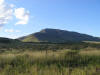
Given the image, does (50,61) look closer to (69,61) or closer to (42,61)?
(42,61)

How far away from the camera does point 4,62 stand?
9.46 meters

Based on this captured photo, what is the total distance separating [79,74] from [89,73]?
2.04 feet

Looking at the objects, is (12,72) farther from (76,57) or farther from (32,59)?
(76,57)

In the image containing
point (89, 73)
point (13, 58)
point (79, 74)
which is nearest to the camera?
point (79, 74)

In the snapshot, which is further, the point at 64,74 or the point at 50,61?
the point at 50,61

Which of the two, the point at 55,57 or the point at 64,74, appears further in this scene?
the point at 55,57

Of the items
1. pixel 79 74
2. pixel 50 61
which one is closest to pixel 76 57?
pixel 50 61

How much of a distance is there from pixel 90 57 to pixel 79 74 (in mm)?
5117


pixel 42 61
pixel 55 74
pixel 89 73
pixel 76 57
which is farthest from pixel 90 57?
pixel 55 74

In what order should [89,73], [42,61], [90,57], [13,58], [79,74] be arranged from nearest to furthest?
1. [79,74]
2. [89,73]
3. [42,61]
4. [13,58]
5. [90,57]

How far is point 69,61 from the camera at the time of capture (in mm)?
9930

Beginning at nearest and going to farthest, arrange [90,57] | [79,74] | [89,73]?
[79,74], [89,73], [90,57]

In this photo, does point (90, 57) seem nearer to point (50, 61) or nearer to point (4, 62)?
point (50, 61)

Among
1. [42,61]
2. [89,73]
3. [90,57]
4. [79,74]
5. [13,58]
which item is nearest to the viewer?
[79,74]
